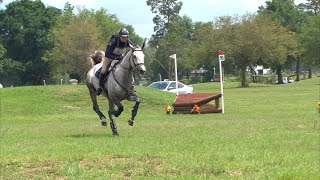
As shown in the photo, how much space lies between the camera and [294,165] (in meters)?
8.48

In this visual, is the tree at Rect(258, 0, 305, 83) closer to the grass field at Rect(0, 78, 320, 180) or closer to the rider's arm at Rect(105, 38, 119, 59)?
the grass field at Rect(0, 78, 320, 180)

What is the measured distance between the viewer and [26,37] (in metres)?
93.5

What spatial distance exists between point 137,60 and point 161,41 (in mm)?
92208

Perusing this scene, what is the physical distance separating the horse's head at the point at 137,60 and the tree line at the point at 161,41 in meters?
55.9

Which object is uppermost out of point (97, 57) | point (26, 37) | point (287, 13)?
point (287, 13)

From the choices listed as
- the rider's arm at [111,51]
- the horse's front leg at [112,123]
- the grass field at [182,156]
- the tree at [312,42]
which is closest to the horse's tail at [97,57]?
the rider's arm at [111,51]

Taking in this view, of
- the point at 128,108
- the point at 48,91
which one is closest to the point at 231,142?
the point at 128,108

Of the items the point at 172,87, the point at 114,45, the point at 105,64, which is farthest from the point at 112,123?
the point at 172,87

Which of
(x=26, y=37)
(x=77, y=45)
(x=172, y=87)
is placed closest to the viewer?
(x=172, y=87)

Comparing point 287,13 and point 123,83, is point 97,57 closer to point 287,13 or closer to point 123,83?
point 123,83

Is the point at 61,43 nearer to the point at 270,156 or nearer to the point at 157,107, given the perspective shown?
the point at 157,107

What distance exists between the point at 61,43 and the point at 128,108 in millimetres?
49470

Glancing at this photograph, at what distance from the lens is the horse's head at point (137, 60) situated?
13.7 metres

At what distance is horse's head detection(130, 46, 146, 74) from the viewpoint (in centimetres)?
1366
